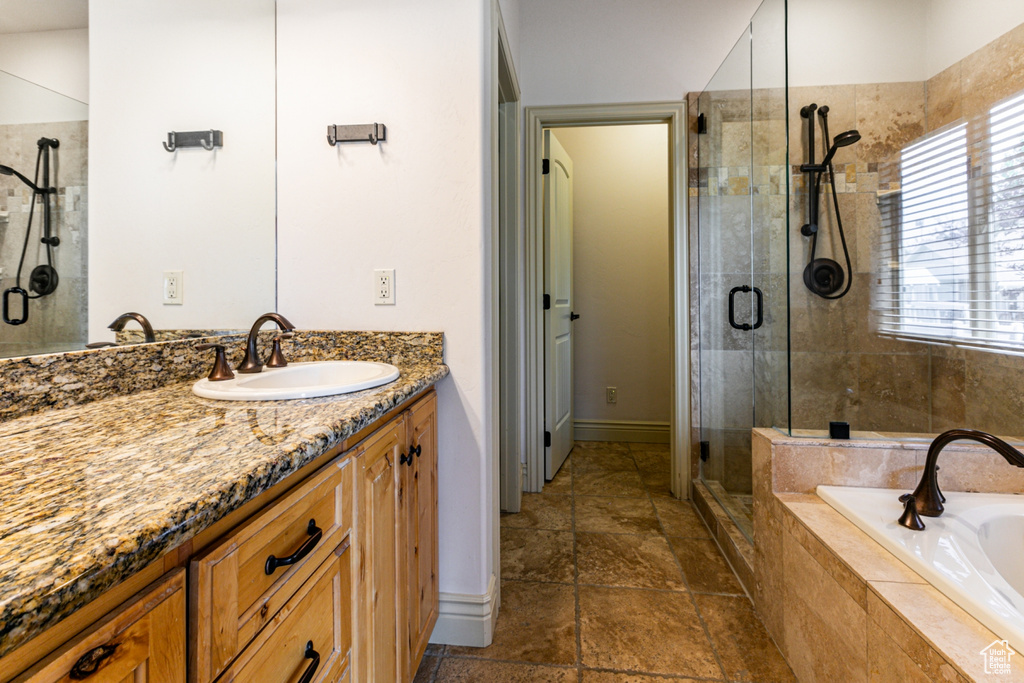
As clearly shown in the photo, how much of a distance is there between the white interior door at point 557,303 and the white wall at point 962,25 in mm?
1641

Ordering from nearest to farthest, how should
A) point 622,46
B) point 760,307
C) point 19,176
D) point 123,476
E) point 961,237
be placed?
point 123,476 → point 19,176 → point 961,237 → point 760,307 → point 622,46

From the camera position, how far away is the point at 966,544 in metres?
1.09

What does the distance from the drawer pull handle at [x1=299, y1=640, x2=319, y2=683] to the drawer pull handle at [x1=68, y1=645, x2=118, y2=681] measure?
37cm

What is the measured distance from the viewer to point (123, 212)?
3.39ft

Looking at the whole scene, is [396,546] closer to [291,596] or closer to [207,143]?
[291,596]

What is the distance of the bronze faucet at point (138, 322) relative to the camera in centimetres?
102

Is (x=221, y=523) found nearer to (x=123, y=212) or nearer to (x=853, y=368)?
(x=123, y=212)

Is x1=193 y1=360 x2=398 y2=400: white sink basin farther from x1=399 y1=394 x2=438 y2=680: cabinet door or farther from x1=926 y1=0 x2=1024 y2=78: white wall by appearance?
x1=926 y1=0 x2=1024 y2=78: white wall

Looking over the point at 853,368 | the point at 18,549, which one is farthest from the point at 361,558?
the point at 853,368

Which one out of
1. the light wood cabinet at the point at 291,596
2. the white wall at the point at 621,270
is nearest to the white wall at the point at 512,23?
the white wall at the point at 621,270

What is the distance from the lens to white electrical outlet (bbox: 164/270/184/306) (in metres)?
1.19

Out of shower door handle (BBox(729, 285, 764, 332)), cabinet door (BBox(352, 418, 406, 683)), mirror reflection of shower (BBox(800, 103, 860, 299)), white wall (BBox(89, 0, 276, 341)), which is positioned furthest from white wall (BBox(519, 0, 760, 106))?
cabinet door (BBox(352, 418, 406, 683))

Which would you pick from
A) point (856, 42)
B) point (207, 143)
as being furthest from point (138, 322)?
point (856, 42)

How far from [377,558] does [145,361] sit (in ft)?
2.31
